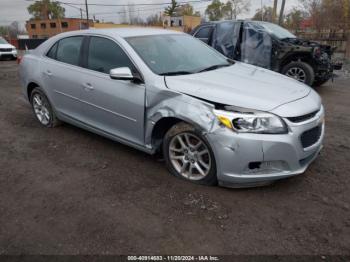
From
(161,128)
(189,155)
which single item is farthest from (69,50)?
(189,155)

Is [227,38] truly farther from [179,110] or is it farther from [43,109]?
[179,110]

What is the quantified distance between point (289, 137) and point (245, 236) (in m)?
0.97

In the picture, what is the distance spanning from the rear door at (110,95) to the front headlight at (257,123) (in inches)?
42.7

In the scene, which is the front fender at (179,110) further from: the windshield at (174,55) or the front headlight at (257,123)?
the windshield at (174,55)

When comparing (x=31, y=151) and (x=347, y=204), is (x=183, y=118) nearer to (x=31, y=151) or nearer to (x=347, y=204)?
(x=347, y=204)

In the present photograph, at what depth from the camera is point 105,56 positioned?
4.08 m

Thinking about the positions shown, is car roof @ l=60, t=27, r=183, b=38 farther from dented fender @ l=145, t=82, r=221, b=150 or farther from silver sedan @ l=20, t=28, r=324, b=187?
dented fender @ l=145, t=82, r=221, b=150

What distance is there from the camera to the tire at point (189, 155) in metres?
3.26

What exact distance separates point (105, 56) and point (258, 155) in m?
2.27

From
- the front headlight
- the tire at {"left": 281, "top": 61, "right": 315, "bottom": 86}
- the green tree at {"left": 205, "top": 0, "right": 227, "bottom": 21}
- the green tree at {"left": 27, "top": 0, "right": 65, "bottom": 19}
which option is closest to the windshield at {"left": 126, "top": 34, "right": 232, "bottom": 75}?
the front headlight

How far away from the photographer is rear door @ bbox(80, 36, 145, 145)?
369 cm

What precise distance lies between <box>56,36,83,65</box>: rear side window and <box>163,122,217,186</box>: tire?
188 cm

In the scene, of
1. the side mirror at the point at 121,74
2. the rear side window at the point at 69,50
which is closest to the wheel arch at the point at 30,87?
the rear side window at the point at 69,50

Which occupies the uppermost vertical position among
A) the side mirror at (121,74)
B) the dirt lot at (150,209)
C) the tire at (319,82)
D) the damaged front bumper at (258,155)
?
the side mirror at (121,74)
